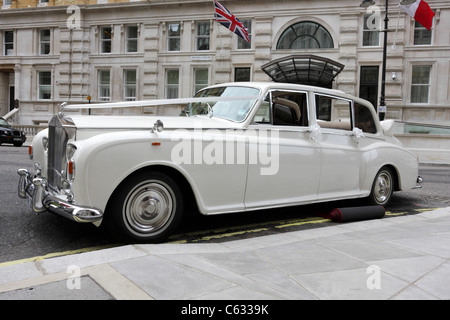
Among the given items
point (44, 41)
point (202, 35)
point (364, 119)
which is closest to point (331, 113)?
point (364, 119)

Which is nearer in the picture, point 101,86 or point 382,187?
point 382,187

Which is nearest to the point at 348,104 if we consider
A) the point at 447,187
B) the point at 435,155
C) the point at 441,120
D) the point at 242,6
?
the point at 447,187

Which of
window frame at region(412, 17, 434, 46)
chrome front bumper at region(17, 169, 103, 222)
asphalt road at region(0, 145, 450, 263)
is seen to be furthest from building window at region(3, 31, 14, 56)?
chrome front bumper at region(17, 169, 103, 222)

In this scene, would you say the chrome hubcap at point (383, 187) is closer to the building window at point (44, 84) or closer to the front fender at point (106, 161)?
the front fender at point (106, 161)

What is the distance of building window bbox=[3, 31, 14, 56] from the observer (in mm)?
30641

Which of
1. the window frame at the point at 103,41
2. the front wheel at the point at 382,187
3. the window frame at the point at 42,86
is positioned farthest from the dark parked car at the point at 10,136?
the front wheel at the point at 382,187

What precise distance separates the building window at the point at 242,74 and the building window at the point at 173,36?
4.53 meters

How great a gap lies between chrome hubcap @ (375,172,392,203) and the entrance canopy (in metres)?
15.0

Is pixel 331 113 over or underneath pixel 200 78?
underneath

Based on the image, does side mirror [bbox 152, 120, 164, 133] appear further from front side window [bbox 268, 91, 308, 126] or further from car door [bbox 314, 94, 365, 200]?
car door [bbox 314, 94, 365, 200]

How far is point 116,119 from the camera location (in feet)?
14.9

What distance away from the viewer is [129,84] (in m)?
28.2

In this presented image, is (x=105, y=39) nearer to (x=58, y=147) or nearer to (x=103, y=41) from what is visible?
(x=103, y=41)

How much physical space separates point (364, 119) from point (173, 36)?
23.0 metres
